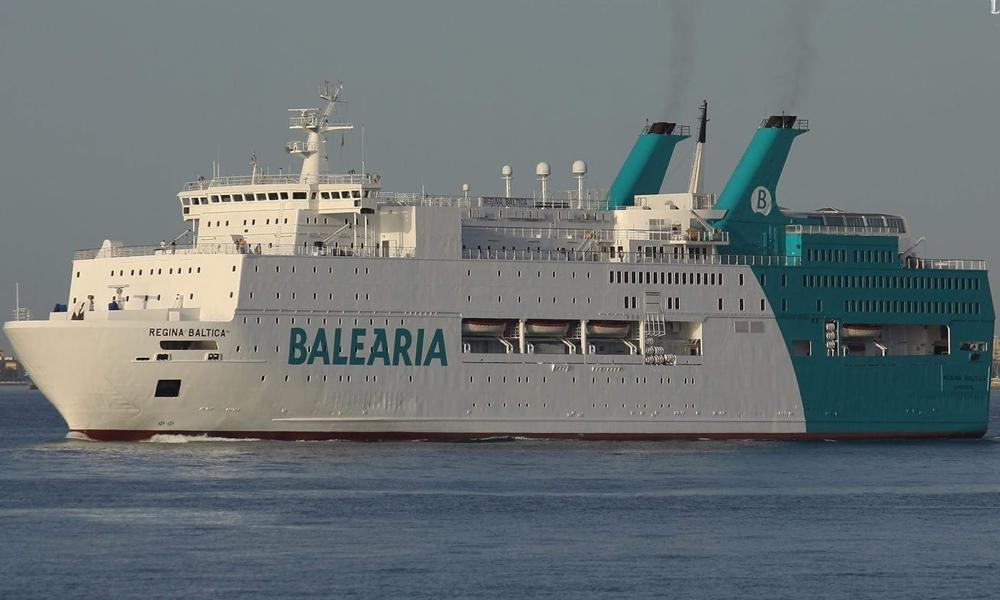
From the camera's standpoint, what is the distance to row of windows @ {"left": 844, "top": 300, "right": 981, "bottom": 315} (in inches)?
2186

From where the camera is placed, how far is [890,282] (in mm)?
56094

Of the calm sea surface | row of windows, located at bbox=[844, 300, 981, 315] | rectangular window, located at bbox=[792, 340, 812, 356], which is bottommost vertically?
the calm sea surface

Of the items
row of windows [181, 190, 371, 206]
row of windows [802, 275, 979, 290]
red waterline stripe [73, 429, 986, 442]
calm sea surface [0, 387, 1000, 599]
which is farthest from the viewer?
row of windows [802, 275, 979, 290]

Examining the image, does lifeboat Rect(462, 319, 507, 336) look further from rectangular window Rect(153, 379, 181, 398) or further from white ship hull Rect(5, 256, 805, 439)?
rectangular window Rect(153, 379, 181, 398)

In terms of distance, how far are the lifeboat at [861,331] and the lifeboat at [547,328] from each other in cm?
913

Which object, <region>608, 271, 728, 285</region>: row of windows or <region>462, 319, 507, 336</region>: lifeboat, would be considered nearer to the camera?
<region>462, 319, 507, 336</region>: lifeboat

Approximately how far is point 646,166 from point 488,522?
23544 mm

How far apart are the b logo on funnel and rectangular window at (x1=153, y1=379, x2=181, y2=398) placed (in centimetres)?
1838

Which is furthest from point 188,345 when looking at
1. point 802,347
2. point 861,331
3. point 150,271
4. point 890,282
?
point 890,282

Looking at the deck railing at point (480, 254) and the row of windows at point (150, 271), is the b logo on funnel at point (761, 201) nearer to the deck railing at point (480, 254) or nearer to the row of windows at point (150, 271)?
the deck railing at point (480, 254)

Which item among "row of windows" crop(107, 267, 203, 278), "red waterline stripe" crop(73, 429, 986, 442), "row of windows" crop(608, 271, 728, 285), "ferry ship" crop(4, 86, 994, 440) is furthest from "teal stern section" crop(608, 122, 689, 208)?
"row of windows" crop(107, 267, 203, 278)

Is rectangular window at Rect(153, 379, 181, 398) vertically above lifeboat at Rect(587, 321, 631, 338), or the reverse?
lifeboat at Rect(587, 321, 631, 338)

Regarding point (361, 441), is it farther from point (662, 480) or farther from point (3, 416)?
point (3, 416)

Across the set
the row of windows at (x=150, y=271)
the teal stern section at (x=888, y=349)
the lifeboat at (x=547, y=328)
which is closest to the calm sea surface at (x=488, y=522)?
the lifeboat at (x=547, y=328)
